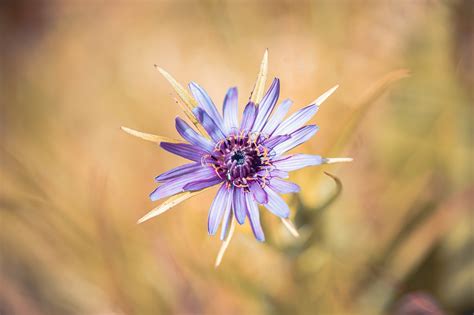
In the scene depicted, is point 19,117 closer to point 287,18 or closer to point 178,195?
point 287,18

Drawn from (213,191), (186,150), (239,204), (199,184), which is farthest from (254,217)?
(213,191)

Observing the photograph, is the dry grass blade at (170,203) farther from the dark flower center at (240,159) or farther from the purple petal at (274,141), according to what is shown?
the purple petal at (274,141)

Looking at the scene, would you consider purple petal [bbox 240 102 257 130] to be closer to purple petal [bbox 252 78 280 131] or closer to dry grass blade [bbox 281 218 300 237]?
purple petal [bbox 252 78 280 131]

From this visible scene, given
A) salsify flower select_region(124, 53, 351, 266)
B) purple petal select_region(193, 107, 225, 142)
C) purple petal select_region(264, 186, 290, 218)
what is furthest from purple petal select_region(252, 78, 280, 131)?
purple petal select_region(264, 186, 290, 218)

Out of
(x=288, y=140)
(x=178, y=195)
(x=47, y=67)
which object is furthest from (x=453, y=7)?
(x=47, y=67)

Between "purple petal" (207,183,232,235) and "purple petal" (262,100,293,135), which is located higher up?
"purple petal" (262,100,293,135)

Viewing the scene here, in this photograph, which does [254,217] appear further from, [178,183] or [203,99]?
[203,99]

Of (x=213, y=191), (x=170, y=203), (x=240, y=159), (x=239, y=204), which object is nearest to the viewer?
(x=170, y=203)
